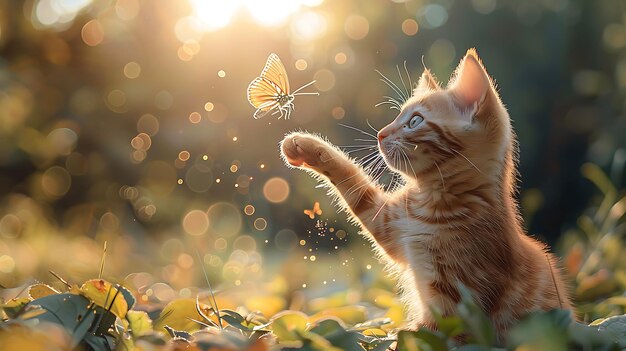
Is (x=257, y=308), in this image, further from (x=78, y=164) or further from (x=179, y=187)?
(x=179, y=187)

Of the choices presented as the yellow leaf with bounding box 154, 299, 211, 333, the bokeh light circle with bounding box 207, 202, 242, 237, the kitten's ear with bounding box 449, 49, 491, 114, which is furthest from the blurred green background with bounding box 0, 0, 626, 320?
the yellow leaf with bounding box 154, 299, 211, 333

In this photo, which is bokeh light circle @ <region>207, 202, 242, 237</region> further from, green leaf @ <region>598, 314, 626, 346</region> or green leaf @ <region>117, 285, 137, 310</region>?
green leaf @ <region>598, 314, 626, 346</region>

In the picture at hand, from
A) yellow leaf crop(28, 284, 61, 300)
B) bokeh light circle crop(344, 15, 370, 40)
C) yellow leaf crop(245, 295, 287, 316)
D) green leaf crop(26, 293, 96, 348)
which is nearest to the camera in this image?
green leaf crop(26, 293, 96, 348)

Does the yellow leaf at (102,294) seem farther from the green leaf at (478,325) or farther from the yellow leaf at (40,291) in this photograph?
the green leaf at (478,325)

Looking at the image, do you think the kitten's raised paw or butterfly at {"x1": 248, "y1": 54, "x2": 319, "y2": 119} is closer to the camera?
butterfly at {"x1": 248, "y1": 54, "x2": 319, "y2": 119}

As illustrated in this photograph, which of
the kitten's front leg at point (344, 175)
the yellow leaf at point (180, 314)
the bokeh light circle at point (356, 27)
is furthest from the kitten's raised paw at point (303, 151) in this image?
the bokeh light circle at point (356, 27)

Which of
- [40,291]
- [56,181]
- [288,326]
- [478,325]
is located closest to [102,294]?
[40,291]
